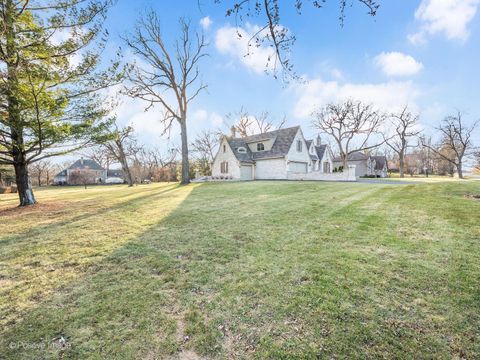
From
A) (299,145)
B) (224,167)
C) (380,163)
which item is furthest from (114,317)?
(380,163)

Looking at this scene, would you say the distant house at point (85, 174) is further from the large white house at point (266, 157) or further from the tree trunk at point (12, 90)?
the tree trunk at point (12, 90)

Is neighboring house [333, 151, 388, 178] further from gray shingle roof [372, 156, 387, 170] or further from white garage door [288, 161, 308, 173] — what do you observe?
white garage door [288, 161, 308, 173]

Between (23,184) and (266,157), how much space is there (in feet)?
64.6

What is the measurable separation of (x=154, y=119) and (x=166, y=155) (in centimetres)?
3288

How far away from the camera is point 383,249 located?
166 inches

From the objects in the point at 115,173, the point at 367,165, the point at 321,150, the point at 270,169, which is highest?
the point at 321,150

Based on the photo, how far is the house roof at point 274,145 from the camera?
81.4ft

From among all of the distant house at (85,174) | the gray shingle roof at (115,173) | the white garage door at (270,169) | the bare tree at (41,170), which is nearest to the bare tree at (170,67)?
the white garage door at (270,169)

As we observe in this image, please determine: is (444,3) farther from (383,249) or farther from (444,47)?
(444,47)

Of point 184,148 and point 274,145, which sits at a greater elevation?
point 274,145

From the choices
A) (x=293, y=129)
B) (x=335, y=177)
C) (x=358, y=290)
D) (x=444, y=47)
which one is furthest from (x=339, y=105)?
(x=358, y=290)

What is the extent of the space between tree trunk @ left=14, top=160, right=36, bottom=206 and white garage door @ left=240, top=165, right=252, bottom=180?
17.6m

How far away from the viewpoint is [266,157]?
2520cm

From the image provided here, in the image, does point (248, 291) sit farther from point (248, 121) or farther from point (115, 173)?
point (115, 173)
